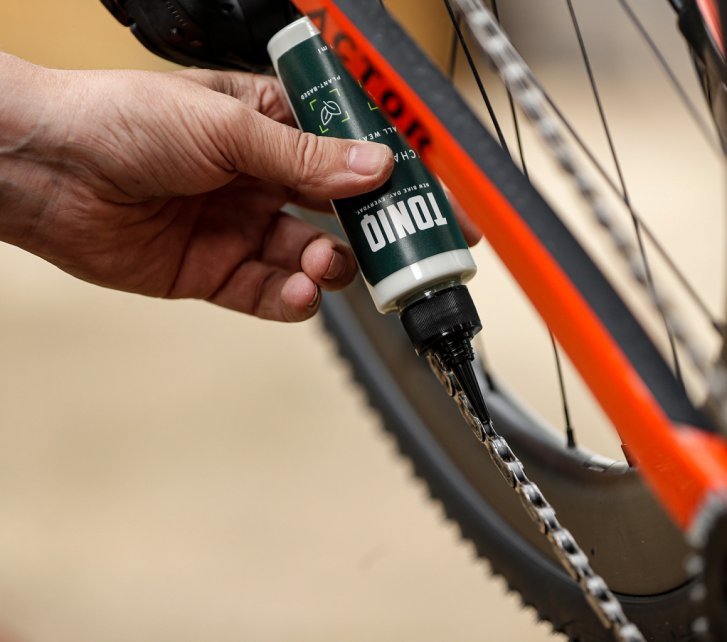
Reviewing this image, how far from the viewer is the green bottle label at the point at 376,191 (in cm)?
45

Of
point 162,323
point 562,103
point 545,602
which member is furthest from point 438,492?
point 562,103

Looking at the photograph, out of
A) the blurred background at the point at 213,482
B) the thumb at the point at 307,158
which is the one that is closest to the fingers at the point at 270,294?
the thumb at the point at 307,158

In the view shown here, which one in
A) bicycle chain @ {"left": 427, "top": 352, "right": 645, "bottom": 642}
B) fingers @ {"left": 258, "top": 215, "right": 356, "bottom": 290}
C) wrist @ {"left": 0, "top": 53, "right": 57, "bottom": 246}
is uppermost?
wrist @ {"left": 0, "top": 53, "right": 57, "bottom": 246}

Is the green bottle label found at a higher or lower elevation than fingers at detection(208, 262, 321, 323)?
higher

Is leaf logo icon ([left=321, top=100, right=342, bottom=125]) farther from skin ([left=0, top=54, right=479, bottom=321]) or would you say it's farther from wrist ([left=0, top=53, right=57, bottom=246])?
wrist ([left=0, top=53, right=57, bottom=246])

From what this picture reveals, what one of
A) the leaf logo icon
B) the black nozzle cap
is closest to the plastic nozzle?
the black nozzle cap

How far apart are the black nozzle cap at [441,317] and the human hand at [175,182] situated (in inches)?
2.8

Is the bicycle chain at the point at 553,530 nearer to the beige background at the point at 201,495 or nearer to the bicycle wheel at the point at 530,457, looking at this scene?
the bicycle wheel at the point at 530,457

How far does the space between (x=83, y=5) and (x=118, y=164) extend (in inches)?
43.1

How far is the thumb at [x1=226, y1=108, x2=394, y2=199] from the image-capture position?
46 cm

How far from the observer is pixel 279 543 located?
818 millimetres

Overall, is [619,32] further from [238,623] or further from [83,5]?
[238,623]

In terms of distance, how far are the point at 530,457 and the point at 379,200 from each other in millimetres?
255

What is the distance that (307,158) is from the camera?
49 centimetres
